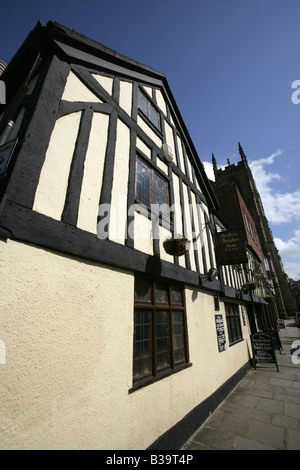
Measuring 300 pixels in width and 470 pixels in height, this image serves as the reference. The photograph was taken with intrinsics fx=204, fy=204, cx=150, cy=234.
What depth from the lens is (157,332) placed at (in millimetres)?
4160

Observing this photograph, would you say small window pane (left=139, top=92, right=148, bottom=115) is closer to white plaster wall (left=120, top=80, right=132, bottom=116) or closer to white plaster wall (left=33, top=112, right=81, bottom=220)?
white plaster wall (left=120, top=80, right=132, bottom=116)

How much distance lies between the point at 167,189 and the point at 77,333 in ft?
14.9

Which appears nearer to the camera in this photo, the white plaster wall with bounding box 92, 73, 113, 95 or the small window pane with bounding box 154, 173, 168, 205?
the white plaster wall with bounding box 92, 73, 113, 95

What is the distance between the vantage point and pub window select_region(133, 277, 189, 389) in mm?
3652

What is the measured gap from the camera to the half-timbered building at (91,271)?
7.11 feet

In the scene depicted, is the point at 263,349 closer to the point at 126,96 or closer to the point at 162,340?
the point at 162,340

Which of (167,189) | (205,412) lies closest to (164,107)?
(167,189)

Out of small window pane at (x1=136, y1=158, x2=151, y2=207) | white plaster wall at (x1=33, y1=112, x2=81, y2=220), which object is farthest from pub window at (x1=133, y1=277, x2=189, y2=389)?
white plaster wall at (x1=33, y1=112, x2=81, y2=220)

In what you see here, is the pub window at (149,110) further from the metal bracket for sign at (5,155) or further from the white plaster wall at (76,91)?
the metal bracket for sign at (5,155)

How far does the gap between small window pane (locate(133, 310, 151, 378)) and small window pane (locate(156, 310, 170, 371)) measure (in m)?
0.33

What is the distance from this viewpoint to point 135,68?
5977 millimetres

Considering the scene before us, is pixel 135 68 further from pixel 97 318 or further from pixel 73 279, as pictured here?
pixel 97 318
